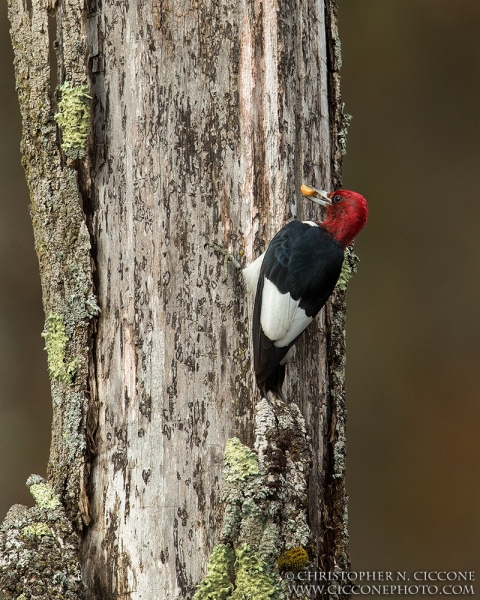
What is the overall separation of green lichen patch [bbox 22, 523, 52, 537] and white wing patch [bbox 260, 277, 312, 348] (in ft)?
2.88

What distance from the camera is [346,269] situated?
3.39m

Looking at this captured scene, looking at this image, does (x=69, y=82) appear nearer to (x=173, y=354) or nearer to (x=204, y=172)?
(x=204, y=172)

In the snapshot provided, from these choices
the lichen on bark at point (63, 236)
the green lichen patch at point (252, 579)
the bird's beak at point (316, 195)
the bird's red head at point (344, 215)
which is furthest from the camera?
the bird's red head at point (344, 215)

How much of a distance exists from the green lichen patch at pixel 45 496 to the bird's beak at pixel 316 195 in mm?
1236

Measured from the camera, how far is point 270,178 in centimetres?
285

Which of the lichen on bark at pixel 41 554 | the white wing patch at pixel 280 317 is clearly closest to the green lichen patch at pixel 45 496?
the lichen on bark at pixel 41 554

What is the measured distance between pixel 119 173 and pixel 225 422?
86 centimetres

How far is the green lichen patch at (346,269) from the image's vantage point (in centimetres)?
324

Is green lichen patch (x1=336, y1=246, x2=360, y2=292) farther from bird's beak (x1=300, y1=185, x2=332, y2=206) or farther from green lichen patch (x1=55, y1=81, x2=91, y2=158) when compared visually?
green lichen patch (x1=55, y1=81, x2=91, y2=158)

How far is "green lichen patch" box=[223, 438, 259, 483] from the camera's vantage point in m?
2.61

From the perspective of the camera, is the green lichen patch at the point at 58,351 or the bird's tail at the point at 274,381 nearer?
the bird's tail at the point at 274,381

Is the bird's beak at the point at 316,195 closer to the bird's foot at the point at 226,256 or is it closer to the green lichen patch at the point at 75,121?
the bird's foot at the point at 226,256

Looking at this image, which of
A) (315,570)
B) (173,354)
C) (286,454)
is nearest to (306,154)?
(173,354)

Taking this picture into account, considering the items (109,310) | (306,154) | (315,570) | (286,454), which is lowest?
(315,570)
